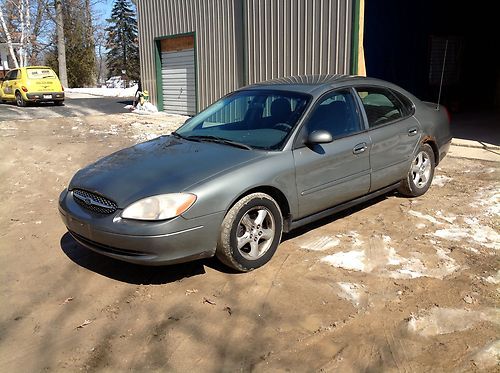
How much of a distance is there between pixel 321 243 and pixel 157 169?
5.79 ft

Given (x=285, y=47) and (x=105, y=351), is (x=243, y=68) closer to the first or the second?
(x=285, y=47)

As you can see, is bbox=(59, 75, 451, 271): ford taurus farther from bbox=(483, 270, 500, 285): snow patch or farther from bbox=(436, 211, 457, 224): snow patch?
bbox=(483, 270, 500, 285): snow patch

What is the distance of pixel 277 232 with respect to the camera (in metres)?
4.04

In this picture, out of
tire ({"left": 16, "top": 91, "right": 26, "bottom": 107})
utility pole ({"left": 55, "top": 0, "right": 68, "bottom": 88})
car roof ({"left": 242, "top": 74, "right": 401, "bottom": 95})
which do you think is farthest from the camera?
utility pole ({"left": 55, "top": 0, "right": 68, "bottom": 88})

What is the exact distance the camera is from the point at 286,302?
3463 millimetres

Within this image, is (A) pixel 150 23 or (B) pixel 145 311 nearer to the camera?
(B) pixel 145 311

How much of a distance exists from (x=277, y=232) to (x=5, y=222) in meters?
3.38

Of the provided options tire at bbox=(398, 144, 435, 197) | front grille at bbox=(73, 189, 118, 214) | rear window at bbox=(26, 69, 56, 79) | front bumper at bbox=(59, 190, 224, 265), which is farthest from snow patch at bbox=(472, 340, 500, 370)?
rear window at bbox=(26, 69, 56, 79)

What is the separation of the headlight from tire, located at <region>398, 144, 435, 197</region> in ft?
10.4

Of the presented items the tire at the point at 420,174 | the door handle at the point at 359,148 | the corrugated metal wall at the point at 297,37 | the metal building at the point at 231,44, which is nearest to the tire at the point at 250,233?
the door handle at the point at 359,148

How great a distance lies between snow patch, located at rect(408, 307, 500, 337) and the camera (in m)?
3.09

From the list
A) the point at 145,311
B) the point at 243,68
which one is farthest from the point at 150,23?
the point at 145,311

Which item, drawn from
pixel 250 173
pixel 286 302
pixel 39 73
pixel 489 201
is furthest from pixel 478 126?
pixel 39 73

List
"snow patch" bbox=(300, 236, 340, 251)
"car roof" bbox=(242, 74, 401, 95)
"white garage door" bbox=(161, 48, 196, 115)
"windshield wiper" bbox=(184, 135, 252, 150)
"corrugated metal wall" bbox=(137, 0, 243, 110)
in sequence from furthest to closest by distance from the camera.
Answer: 1. "white garage door" bbox=(161, 48, 196, 115)
2. "corrugated metal wall" bbox=(137, 0, 243, 110)
3. "car roof" bbox=(242, 74, 401, 95)
4. "snow patch" bbox=(300, 236, 340, 251)
5. "windshield wiper" bbox=(184, 135, 252, 150)
